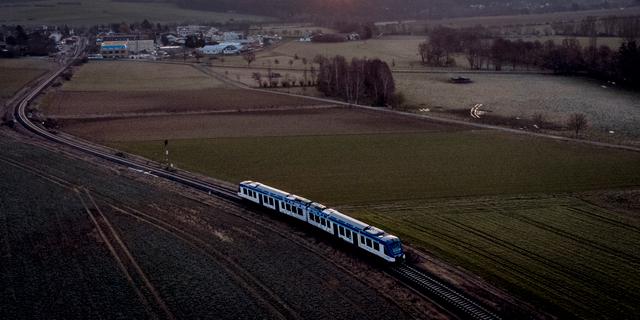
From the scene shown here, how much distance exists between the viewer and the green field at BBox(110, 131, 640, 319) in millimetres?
29578

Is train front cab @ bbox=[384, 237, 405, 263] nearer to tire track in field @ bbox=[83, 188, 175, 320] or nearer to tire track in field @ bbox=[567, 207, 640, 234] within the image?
tire track in field @ bbox=[83, 188, 175, 320]

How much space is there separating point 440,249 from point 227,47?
121337 millimetres

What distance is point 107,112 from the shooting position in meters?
77.2

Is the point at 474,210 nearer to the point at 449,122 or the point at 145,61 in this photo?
the point at 449,122

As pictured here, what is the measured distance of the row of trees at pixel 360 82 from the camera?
80562 mm

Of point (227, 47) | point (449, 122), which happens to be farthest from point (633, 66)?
point (227, 47)

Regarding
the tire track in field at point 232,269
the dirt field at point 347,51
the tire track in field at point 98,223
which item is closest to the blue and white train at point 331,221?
the tire track in field at point 232,269

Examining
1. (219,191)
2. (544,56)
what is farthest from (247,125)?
(544,56)

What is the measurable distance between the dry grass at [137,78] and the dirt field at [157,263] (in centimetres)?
5409

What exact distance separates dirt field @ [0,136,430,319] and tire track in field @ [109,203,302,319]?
0.06 meters

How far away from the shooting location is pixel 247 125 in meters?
68.6

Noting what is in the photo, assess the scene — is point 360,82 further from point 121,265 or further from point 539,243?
point 121,265

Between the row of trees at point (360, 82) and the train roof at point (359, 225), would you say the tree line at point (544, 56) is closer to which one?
the row of trees at point (360, 82)

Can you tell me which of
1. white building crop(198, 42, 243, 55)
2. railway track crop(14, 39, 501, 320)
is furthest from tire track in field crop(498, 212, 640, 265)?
white building crop(198, 42, 243, 55)
